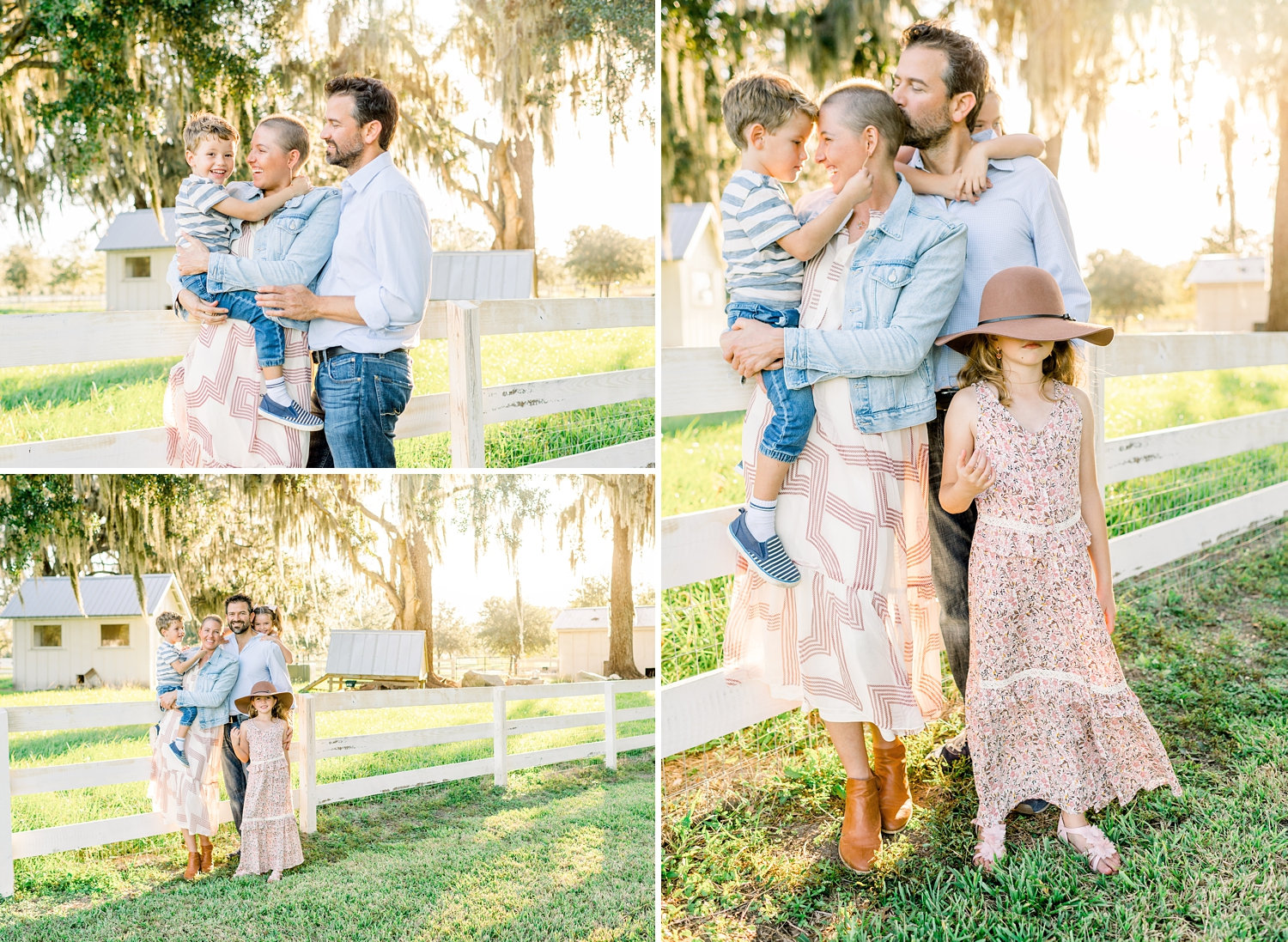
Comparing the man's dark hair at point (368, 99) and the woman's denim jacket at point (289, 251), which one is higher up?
the man's dark hair at point (368, 99)

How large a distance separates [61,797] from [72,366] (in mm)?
1840

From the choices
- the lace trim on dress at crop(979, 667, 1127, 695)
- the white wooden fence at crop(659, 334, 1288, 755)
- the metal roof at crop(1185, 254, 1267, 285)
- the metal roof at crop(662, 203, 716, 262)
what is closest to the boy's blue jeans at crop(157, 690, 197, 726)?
the white wooden fence at crop(659, 334, 1288, 755)

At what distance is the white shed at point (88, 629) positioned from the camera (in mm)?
Answer: 3492

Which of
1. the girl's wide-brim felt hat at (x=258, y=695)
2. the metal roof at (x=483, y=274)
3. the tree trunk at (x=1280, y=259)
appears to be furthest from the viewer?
the tree trunk at (x=1280, y=259)

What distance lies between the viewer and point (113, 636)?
3660 mm

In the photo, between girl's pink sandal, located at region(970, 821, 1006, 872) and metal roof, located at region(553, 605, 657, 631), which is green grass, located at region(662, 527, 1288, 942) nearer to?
girl's pink sandal, located at region(970, 821, 1006, 872)

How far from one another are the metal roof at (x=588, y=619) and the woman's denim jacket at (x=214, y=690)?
4.30ft

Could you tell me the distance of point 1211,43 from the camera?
8.59 meters

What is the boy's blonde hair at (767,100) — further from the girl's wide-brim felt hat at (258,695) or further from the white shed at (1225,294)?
the white shed at (1225,294)

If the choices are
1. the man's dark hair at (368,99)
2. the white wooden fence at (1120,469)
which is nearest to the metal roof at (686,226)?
the white wooden fence at (1120,469)

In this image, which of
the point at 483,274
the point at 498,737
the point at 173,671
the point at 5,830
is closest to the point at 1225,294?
the point at 483,274

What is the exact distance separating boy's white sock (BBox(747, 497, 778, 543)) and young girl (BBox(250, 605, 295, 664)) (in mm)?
2371

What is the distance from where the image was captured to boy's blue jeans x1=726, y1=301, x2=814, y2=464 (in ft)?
7.04

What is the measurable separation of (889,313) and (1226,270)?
16804 mm
